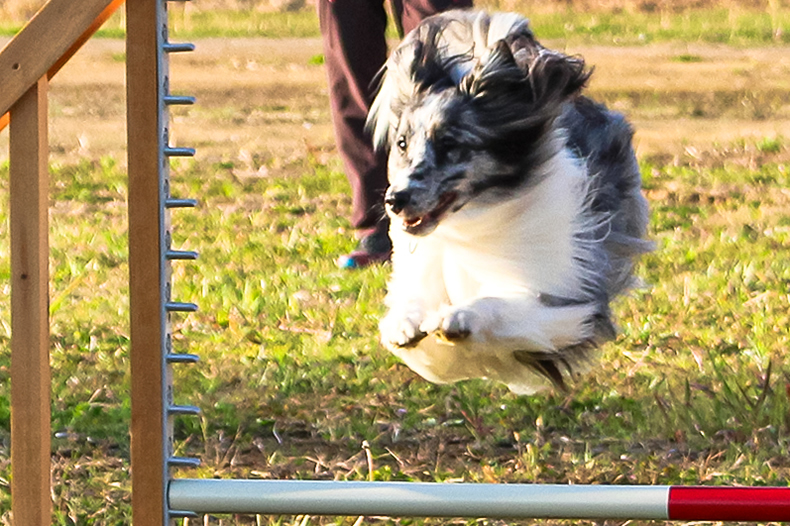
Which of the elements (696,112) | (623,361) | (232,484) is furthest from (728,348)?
(232,484)

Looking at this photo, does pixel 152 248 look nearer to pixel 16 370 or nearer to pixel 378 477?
pixel 16 370

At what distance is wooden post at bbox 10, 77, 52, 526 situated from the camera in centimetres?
253

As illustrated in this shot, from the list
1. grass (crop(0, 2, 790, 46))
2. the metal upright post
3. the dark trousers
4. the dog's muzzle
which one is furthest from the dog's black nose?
grass (crop(0, 2, 790, 46))

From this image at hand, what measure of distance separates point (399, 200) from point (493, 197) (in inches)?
8.1

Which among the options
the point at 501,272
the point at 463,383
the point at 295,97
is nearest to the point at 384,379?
the point at 463,383

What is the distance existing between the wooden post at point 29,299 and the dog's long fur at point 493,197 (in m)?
0.71

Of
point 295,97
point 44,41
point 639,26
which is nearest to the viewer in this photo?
point 44,41

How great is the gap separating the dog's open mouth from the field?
1.42 ft

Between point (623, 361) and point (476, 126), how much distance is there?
52.1 inches

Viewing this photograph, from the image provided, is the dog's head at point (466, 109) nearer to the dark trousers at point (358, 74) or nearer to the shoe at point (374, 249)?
the dark trousers at point (358, 74)

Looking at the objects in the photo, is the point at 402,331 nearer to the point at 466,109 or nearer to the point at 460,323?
the point at 460,323

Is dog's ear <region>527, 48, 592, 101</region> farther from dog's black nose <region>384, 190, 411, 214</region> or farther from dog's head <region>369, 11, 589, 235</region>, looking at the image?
dog's black nose <region>384, 190, 411, 214</region>

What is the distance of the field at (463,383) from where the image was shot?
330 centimetres

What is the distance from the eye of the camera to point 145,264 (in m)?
2.51
